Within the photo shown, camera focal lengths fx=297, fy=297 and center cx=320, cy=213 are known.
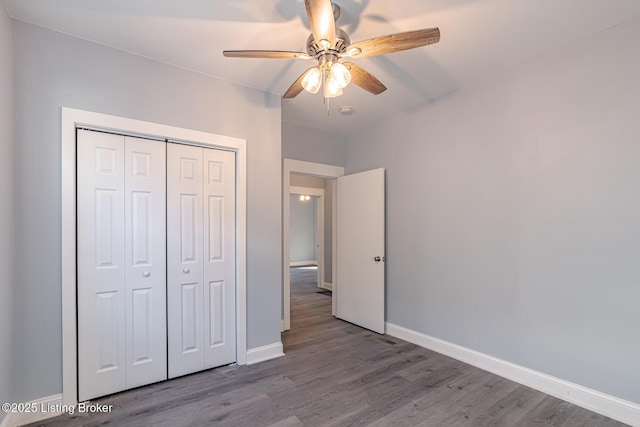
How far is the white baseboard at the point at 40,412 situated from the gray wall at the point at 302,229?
808 cm

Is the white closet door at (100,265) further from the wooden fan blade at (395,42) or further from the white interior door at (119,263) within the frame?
the wooden fan blade at (395,42)

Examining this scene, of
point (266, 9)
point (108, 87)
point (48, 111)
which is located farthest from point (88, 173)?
point (266, 9)

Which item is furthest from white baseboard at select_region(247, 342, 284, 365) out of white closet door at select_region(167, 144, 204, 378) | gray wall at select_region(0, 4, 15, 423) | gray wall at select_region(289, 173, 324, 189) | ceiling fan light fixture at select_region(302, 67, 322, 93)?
gray wall at select_region(289, 173, 324, 189)

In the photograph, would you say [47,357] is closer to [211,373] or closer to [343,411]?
[211,373]

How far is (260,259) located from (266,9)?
2.07 m

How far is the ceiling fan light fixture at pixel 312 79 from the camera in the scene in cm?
186

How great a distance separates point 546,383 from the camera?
2348 millimetres

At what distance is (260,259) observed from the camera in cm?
296

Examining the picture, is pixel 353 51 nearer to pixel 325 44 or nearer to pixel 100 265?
pixel 325 44

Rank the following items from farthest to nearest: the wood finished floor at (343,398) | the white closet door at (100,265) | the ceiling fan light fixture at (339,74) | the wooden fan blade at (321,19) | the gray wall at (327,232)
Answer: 1. the gray wall at (327,232)
2. the white closet door at (100,265)
3. the wood finished floor at (343,398)
4. the ceiling fan light fixture at (339,74)
5. the wooden fan blade at (321,19)

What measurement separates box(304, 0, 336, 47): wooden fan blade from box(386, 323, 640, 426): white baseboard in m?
2.92

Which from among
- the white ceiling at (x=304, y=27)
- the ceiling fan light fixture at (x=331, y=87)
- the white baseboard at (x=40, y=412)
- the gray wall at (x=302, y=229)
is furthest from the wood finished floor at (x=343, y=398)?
the gray wall at (x=302, y=229)

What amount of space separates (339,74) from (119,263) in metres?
2.15

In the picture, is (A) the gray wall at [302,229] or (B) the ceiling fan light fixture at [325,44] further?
(A) the gray wall at [302,229]
